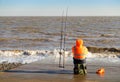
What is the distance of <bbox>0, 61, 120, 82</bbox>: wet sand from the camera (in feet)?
32.7

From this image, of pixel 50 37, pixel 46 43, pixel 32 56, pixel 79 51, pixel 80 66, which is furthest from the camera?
pixel 50 37

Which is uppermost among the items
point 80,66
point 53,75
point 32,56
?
point 80,66

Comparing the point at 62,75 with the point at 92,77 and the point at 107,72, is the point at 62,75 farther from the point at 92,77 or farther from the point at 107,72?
the point at 107,72

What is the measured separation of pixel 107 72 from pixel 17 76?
2.87m

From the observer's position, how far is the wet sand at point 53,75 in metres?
9.95

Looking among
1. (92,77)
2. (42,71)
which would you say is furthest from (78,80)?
(42,71)

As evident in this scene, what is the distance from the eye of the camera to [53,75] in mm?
10695

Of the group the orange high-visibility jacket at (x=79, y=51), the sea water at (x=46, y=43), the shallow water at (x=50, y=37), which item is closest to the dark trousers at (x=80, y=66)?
the orange high-visibility jacket at (x=79, y=51)

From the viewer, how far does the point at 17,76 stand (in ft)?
34.3

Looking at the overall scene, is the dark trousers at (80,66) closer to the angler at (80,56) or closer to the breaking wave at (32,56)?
the angler at (80,56)

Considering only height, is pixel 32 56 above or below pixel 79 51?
below

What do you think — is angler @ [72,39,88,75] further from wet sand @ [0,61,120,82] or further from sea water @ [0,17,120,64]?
sea water @ [0,17,120,64]

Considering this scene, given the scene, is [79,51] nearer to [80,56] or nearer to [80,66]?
[80,56]

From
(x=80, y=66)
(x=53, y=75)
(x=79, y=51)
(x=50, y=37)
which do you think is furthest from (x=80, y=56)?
(x=50, y=37)
